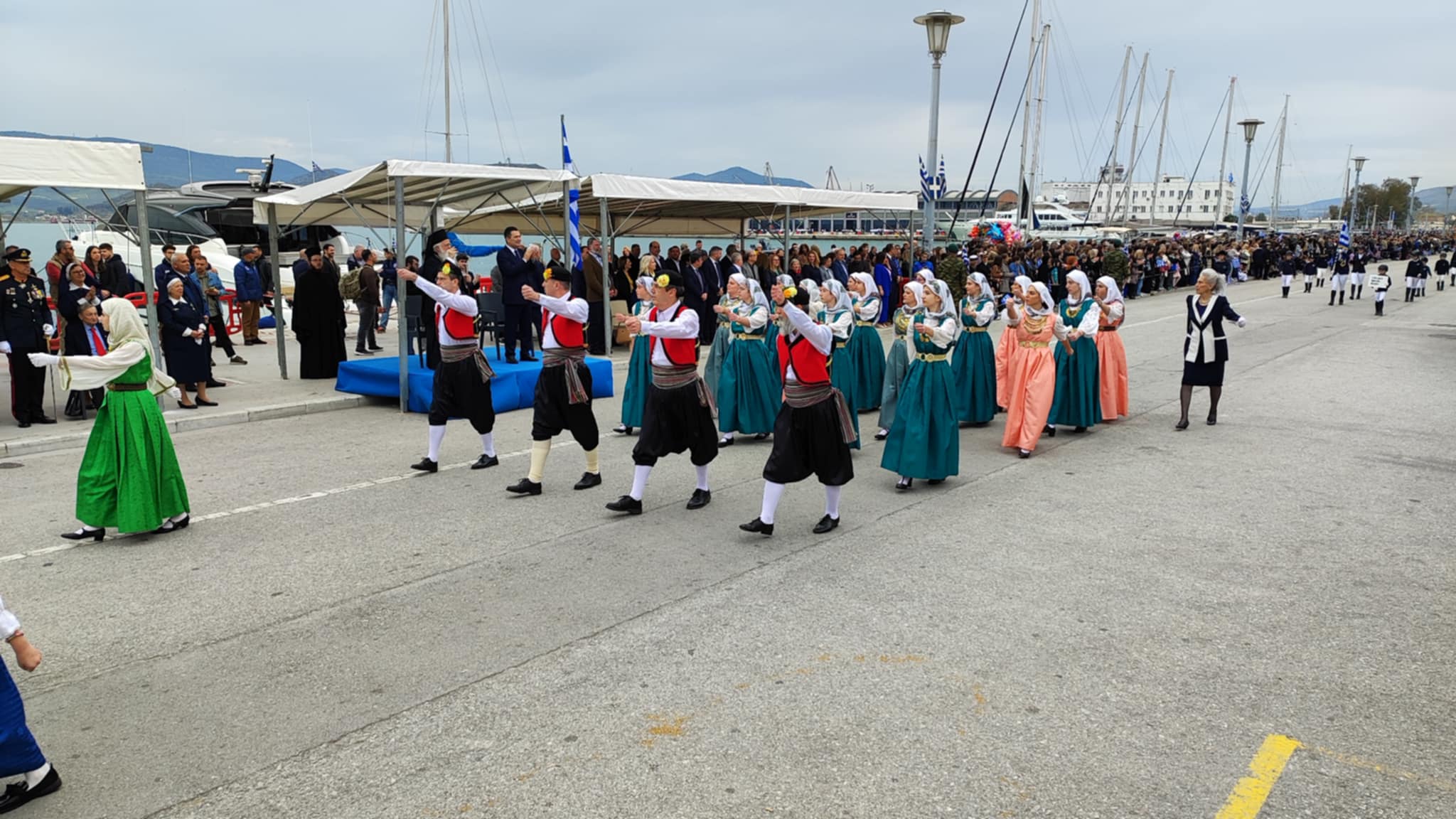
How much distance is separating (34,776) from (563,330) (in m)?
4.68

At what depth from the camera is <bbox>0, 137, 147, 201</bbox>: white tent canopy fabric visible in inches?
357

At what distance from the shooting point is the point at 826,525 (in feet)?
21.4

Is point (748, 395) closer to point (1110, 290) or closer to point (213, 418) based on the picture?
point (1110, 290)

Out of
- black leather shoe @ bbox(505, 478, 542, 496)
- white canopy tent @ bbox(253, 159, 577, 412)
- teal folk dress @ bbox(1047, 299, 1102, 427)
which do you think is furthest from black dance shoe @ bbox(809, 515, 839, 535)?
white canopy tent @ bbox(253, 159, 577, 412)

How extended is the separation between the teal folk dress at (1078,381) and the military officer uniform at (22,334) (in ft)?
34.2

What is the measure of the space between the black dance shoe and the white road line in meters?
3.51

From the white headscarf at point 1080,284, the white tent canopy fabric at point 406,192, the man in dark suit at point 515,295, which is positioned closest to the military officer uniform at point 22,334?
the white tent canopy fabric at point 406,192

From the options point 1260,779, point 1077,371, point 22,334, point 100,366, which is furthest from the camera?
point 22,334

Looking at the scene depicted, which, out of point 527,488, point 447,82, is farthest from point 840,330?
point 447,82

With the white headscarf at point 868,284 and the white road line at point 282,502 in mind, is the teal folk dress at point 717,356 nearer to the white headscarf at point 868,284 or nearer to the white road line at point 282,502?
the white headscarf at point 868,284

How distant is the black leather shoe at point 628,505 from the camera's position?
6867mm

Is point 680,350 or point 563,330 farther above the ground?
point 563,330

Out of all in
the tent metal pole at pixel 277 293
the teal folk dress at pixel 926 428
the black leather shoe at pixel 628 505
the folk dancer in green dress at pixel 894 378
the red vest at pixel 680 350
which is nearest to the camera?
the black leather shoe at pixel 628 505

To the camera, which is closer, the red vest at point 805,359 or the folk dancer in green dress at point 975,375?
the red vest at point 805,359
